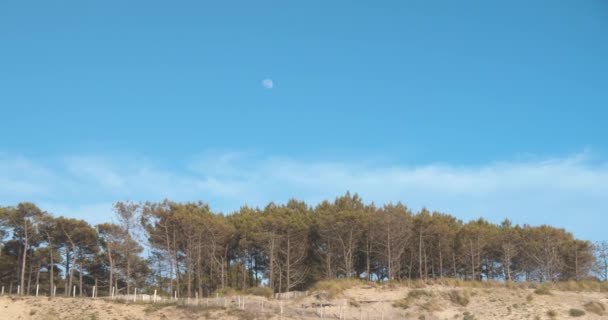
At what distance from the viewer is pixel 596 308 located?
51.3 m

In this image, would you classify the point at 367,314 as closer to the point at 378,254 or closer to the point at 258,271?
the point at 378,254

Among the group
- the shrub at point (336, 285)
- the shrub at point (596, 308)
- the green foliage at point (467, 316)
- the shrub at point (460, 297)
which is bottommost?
the green foliage at point (467, 316)

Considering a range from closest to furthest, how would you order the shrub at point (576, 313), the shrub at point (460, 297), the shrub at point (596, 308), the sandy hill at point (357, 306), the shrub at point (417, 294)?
the sandy hill at point (357, 306) < the shrub at point (576, 313) < the shrub at point (596, 308) < the shrub at point (460, 297) < the shrub at point (417, 294)

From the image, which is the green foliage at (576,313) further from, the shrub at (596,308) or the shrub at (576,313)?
the shrub at (596,308)

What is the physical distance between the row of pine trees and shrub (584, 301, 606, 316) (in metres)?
12.2

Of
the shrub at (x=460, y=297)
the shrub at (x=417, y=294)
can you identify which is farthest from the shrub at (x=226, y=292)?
the shrub at (x=460, y=297)

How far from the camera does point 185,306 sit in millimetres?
51156

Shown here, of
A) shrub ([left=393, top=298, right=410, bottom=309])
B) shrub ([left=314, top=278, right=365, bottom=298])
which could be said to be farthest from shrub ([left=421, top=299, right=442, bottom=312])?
shrub ([left=314, top=278, right=365, bottom=298])

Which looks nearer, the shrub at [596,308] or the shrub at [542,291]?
the shrub at [596,308]

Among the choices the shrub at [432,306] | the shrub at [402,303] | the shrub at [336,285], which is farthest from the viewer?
the shrub at [336,285]

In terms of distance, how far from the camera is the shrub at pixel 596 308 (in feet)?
167

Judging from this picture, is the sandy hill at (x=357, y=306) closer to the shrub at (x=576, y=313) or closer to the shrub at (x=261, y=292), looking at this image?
the shrub at (x=576, y=313)

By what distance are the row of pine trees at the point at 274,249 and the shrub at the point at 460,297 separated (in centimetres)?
749

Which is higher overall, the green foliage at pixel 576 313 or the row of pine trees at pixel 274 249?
the row of pine trees at pixel 274 249
